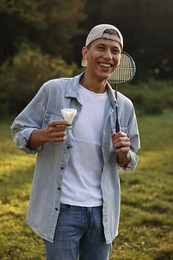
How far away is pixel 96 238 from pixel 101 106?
75cm

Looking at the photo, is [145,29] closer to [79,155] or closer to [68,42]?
[68,42]

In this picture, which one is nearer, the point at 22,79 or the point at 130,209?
the point at 130,209

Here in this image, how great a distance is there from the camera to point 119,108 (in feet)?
8.86

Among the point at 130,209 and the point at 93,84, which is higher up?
the point at 93,84

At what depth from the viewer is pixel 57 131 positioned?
2.24 meters

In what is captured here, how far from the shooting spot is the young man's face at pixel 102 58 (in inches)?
98.7

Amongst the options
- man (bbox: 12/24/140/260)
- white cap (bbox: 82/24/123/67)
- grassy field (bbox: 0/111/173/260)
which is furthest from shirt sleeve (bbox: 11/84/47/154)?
grassy field (bbox: 0/111/173/260)

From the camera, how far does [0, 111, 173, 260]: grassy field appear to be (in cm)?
458

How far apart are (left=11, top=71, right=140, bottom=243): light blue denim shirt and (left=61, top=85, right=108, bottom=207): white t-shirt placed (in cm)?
3

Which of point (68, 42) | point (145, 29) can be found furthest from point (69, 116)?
point (145, 29)

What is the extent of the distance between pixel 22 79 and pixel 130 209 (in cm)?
1162

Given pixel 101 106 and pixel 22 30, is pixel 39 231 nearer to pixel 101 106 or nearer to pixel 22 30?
pixel 101 106

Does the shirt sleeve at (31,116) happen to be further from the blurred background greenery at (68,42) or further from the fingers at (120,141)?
the blurred background greenery at (68,42)

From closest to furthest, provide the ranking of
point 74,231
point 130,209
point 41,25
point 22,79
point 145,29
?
point 74,231 → point 130,209 → point 22,79 → point 41,25 → point 145,29
